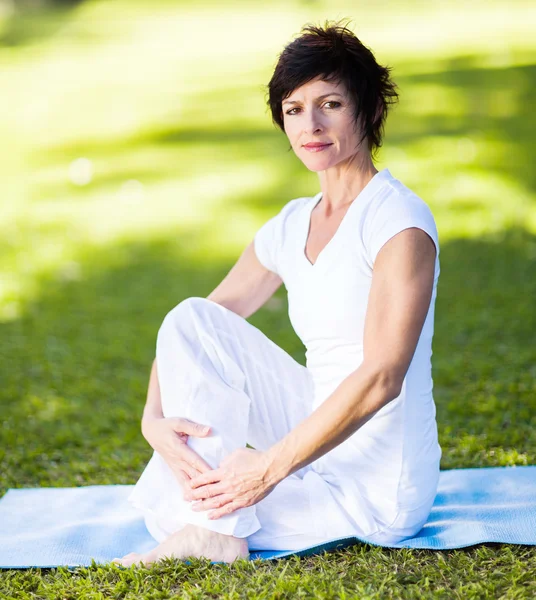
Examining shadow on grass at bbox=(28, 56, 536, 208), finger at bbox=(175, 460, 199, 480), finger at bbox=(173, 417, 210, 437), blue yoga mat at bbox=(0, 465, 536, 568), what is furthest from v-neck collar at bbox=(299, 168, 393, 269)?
shadow on grass at bbox=(28, 56, 536, 208)

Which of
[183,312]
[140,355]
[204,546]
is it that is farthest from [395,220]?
[140,355]

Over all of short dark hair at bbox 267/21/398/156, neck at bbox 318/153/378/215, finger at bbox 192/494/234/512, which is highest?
short dark hair at bbox 267/21/398/156

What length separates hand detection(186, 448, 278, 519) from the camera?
7.11ft

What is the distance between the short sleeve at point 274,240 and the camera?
99.7 inches

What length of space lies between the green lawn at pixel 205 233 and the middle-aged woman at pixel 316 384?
12 cm

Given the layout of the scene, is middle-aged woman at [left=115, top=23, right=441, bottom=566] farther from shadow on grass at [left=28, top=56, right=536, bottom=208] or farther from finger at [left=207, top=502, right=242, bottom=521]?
shadow on grass at [left=28, top=56, right=536, bottom=208]

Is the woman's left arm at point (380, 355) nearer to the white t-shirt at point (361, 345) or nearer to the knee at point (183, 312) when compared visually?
the white t-shirt at point (361, 345)

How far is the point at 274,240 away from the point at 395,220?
518 mm

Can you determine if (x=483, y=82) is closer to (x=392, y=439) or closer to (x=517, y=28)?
(x=517, y=28)

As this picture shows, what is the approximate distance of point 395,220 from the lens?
212 centimetres

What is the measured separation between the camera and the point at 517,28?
12.9m

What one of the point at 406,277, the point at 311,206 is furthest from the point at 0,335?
the point at 406,277

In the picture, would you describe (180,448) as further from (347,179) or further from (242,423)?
(347,179)

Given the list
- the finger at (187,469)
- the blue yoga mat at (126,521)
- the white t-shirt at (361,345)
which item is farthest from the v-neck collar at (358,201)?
the blue yoga mat at (126,521)
